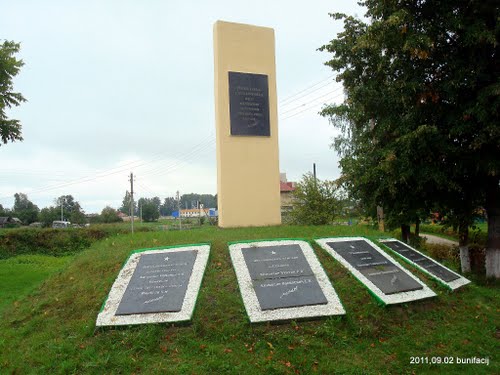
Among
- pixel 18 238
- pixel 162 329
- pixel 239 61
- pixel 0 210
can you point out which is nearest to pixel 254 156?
pixel 239 61

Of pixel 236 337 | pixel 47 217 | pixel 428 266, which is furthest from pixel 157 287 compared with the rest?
pixel 47 217

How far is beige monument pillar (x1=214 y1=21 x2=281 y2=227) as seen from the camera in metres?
10.1

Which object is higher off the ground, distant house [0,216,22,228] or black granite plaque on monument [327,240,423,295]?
distant house [0,216,22,228]

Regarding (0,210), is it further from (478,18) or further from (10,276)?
(478,18)

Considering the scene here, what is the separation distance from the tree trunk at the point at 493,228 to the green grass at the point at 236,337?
3560 mm

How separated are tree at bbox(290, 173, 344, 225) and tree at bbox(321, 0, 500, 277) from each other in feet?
18.2

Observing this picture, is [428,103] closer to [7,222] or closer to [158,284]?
[158,284]

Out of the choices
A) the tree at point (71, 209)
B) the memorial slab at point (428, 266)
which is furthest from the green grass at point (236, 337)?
the tree at point (71, 209)

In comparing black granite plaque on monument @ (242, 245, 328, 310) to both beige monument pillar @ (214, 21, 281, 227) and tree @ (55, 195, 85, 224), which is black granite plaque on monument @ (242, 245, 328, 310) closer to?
beige monument pillar @ (214, 21, 281, 227)

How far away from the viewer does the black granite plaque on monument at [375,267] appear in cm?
594

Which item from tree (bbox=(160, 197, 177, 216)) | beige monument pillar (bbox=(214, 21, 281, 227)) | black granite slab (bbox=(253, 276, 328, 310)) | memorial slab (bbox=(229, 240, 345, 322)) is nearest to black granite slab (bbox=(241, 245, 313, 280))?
memorial slab (bbox=(229, 240, 345, 322))

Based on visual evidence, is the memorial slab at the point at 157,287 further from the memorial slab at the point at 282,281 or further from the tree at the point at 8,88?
the tree at the point at 8,88

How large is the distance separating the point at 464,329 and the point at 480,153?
432 cm

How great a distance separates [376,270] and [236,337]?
2.67 m
